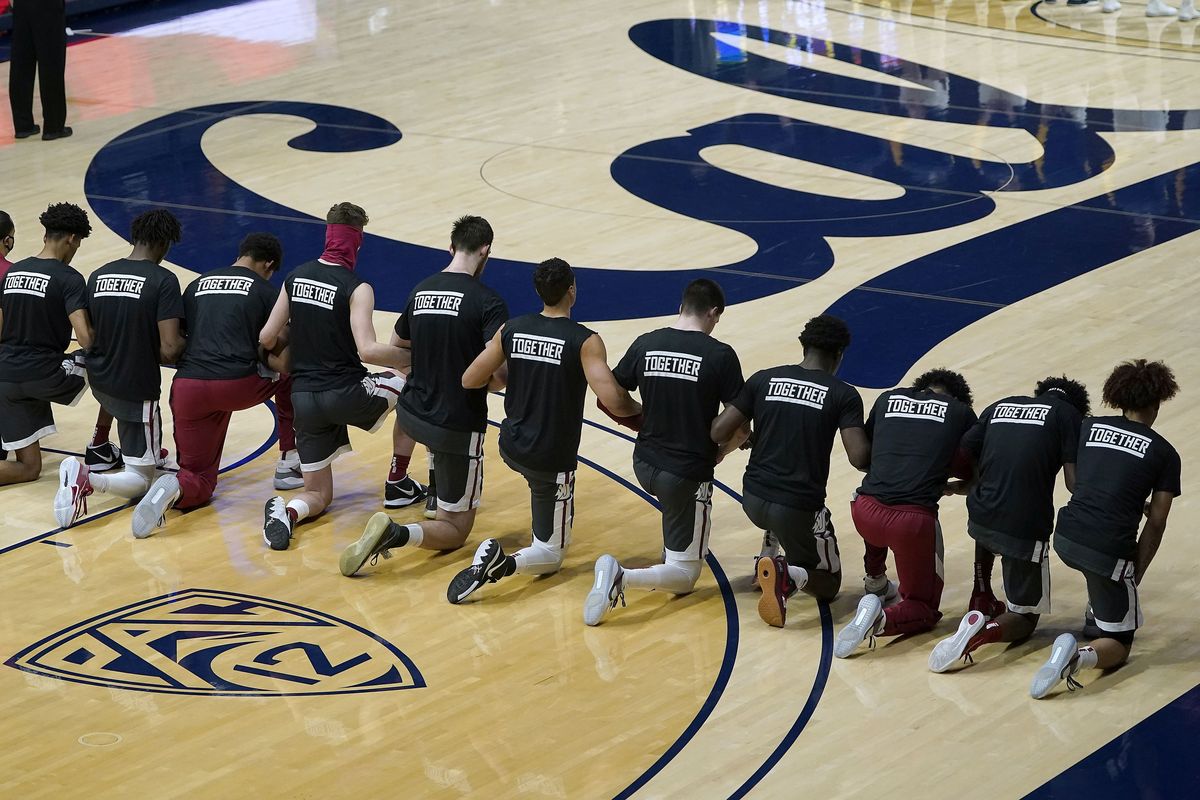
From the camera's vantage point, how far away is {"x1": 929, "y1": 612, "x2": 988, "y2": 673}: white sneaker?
7.23 meters

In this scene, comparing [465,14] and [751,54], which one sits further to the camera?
[465,14]

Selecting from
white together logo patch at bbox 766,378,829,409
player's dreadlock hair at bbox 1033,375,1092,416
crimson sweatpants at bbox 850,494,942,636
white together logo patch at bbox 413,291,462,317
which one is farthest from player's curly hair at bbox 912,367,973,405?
white together logo patch at bbox 413,291,462,317

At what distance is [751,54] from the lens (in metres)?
20.4

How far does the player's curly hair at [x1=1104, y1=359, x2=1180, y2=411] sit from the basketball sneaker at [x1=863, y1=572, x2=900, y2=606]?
1.41 m

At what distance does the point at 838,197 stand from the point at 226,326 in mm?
7243

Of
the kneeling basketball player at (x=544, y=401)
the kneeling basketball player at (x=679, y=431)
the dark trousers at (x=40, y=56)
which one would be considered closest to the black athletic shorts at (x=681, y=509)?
the kneeling basketball player at (x=679, y=431)

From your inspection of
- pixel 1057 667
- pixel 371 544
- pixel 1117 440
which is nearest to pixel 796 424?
pixel 1117 440

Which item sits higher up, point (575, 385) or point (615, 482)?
point (575, 385)

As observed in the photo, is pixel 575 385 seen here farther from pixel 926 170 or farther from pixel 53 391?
pixel 926 170

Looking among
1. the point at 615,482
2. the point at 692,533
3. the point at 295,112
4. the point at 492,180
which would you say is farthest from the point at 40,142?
the point at 692,533

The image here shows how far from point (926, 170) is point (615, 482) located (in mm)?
7041

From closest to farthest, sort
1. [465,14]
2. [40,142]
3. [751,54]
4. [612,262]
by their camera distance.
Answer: [612,262] < [40,142] < [751,54] < [465,14]

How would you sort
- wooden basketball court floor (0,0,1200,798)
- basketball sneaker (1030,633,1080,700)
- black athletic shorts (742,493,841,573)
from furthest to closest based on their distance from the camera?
black athletic shorts (742,493,841,573) < basketball sneaker (1030,633,1080,700) < wooden basketball court floor (0,0,1200,798)

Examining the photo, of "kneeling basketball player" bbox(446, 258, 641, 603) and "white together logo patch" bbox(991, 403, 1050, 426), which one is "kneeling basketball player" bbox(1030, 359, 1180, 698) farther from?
"kneeling basketball player" bbox(446, 258, 641, 603)
